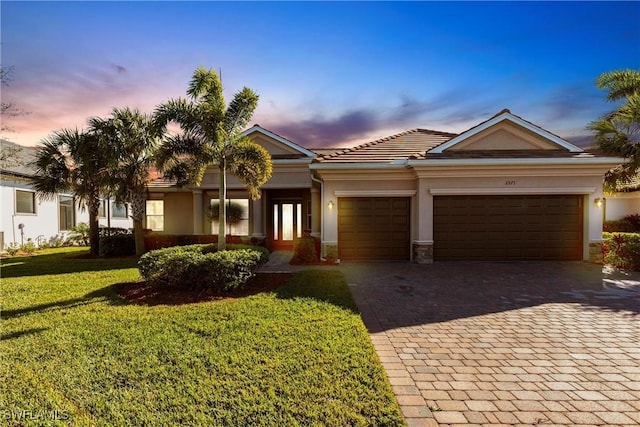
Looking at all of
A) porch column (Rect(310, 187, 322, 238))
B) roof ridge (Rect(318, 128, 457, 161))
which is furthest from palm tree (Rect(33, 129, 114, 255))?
roof ridge (Rect(318, 128, 457, 161))

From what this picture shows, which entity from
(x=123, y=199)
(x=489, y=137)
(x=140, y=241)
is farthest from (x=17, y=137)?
(x=489, y=137)

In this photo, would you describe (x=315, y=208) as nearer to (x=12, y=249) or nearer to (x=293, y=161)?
(x=293, y=161)

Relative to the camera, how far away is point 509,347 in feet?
14.8

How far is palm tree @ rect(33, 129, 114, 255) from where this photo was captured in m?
12.5

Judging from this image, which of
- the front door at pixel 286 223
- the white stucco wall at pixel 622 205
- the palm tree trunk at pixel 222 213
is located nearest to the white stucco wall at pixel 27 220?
the front door at pixel 286 223

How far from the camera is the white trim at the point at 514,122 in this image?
11.7 metres

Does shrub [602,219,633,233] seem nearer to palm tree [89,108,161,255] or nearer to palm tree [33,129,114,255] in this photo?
palm tree [89,108,161,255]

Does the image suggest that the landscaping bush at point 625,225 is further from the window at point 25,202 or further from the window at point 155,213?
the window at point 25,202

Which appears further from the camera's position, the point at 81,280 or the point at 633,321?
the point at 81,280

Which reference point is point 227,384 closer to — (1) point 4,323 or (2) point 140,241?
(1) point 4,323

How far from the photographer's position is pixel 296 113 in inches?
634

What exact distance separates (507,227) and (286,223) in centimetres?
1068

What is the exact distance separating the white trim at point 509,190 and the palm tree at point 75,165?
13486 millimetres

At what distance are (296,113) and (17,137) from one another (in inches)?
481
